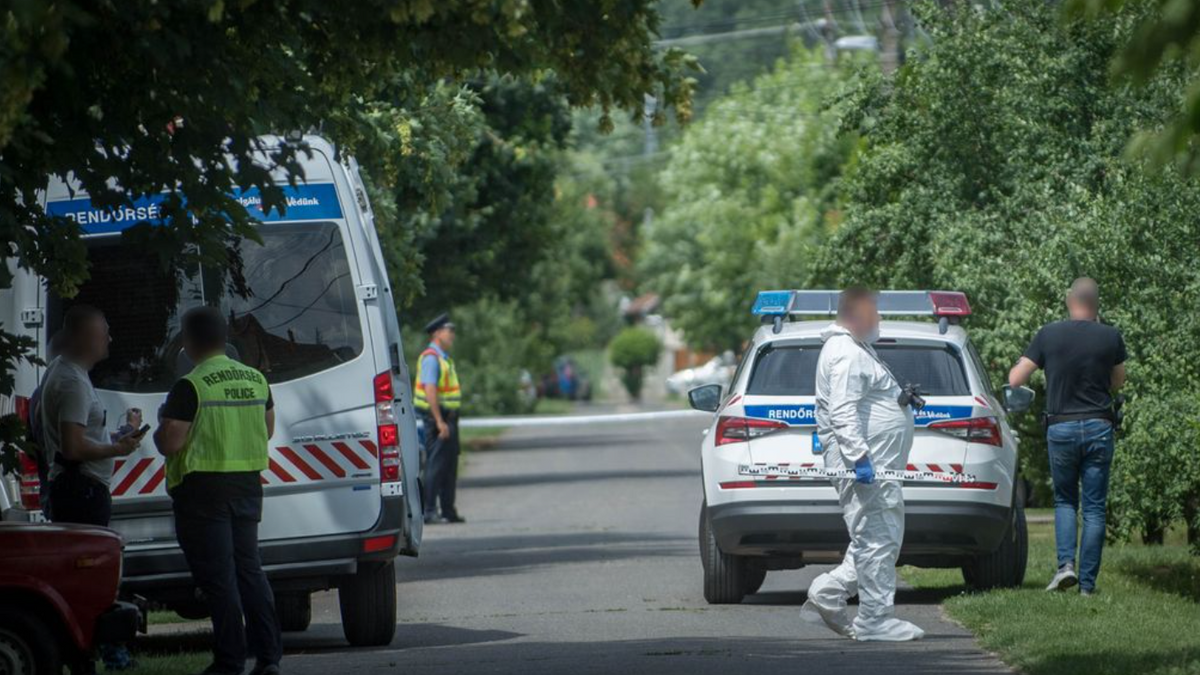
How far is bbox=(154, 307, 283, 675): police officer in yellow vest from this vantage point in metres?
9.39

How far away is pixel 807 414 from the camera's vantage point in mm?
12109

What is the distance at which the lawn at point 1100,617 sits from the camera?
9.19 m

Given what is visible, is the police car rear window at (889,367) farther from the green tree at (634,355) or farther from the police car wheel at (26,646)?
the green tree at (634,355)

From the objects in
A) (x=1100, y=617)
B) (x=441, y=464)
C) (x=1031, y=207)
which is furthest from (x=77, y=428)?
(x=441, y=464)

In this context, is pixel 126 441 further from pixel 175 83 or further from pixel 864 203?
pixel 864 203

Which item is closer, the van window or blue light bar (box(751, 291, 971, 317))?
the van window

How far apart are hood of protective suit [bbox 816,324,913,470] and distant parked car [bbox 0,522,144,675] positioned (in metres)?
3.60

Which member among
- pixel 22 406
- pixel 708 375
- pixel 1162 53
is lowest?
pixel 22 406

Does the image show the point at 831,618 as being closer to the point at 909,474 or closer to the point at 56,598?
the point at 909,474

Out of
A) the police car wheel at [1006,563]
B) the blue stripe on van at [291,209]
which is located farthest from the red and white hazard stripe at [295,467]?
the police car wheel at [1006,563]

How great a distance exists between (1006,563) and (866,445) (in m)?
2.32

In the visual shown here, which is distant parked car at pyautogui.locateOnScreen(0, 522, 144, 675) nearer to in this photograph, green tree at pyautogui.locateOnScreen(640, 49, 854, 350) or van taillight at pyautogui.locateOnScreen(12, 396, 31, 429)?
van taillight at pyautogui.locateOnScreen(12, 396, 31, 429)

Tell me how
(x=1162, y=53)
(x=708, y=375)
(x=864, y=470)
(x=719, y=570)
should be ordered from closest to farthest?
(x=1162, y=53) < (x=864, y=470) < (x=719, y=570) < (x=708, y=375)

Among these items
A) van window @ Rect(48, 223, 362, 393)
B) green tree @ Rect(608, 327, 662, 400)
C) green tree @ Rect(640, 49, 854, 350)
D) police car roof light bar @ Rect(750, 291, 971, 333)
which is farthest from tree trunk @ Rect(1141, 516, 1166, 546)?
green tree @ Rect(608, 327, 662, 400)
